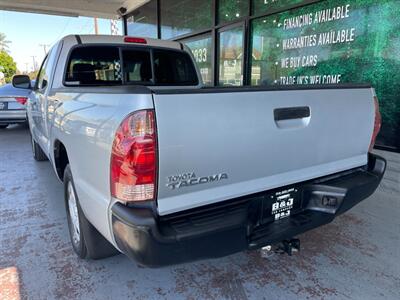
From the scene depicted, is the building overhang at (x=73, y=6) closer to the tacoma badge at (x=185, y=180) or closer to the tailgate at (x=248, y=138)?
the tailgate at (x=248, y=138)

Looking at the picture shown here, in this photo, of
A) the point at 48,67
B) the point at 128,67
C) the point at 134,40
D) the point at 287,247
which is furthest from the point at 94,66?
the point at 287,247

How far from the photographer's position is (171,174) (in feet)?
5.19

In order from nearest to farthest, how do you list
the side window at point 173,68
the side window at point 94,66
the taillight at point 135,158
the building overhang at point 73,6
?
the taillight at point 135,158 < the side window at point 94,66 < the side window at point 173,68 < the building overhang at point 73,6

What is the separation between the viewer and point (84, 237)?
2.28 meters

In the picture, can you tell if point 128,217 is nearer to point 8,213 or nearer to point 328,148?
point 328,148

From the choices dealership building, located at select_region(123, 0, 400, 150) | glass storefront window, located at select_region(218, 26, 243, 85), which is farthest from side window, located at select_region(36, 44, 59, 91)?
glass storefront window, located at select_region(218, 26, 243, 85)

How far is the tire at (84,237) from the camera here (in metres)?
2.22

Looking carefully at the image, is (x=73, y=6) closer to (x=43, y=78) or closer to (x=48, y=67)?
(x=43, y=78)

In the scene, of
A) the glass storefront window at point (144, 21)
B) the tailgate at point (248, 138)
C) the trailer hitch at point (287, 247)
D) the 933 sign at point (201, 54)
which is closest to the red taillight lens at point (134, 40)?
the tailgate at point (248, 138)

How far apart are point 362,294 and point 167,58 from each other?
301cm

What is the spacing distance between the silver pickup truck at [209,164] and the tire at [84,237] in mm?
11

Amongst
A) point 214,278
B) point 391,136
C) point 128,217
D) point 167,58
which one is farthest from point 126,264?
point 391,136

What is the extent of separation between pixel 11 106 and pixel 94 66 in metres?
6.25

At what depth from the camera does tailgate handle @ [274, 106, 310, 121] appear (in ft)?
6.20
